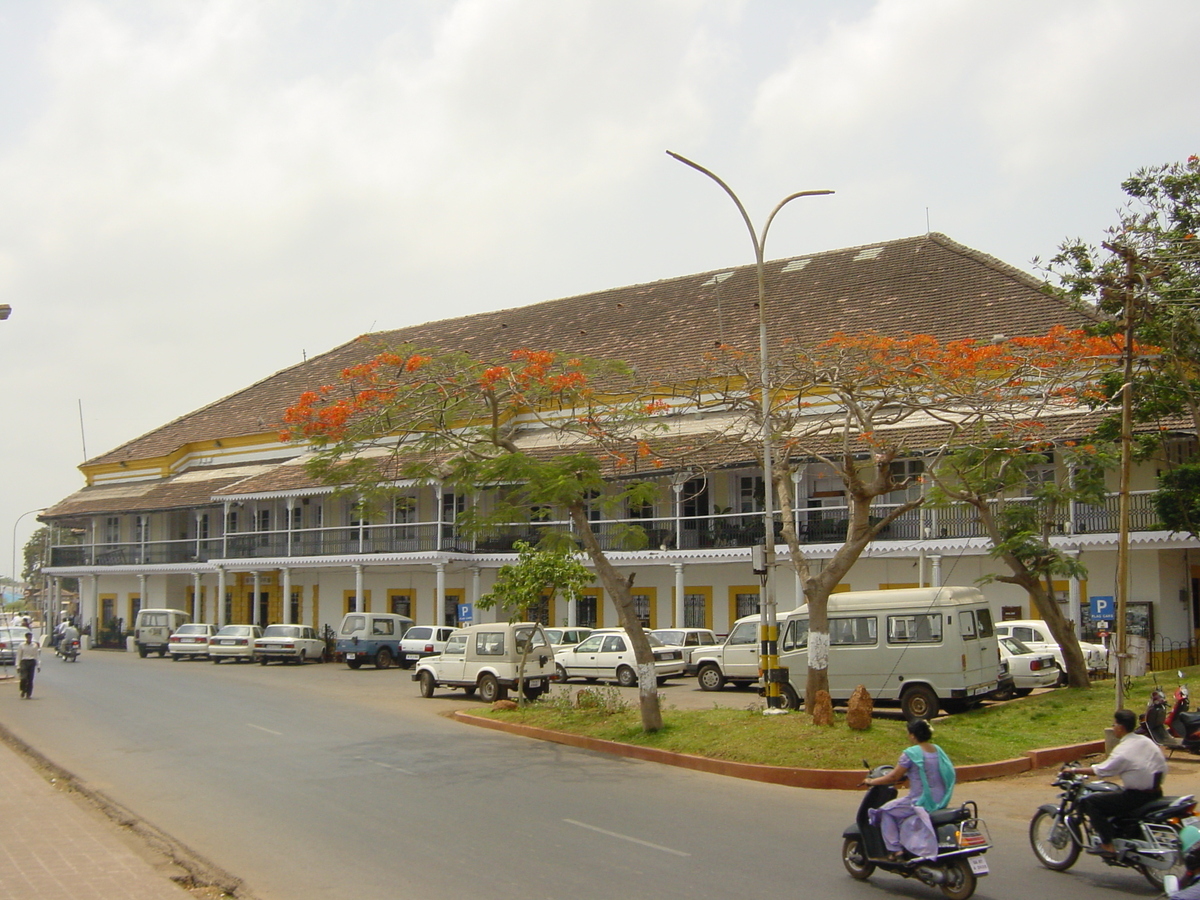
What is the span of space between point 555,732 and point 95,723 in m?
8.17

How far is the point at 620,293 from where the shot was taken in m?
41.6

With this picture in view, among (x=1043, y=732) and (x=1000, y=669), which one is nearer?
(x=1043, y=732)

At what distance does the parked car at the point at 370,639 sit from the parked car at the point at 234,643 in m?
3.35

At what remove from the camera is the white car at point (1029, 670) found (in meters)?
20.4

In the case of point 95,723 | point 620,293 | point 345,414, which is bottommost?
point 95,723

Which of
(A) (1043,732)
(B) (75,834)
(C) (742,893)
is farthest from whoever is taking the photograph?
(A) (1043,732)

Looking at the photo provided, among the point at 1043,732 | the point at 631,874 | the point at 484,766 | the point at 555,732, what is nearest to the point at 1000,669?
the point at 1043,732

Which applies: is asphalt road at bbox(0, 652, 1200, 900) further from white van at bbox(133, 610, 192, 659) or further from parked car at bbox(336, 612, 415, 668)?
white van at bbox(133, 610, 192, 659)

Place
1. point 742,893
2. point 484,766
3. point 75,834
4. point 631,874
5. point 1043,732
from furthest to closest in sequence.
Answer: point 1043,732 → point 484,766 → point 75,834 → point 631,874 → point 742,893

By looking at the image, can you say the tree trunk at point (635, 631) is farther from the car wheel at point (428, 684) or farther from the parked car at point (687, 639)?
the parked car at point (687, 639)

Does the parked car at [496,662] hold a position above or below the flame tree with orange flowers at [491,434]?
below

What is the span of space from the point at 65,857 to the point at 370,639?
24.0m

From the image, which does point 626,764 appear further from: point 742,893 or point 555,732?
point 742,893

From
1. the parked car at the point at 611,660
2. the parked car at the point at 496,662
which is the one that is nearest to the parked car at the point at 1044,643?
the parked car at the point at 611,660
